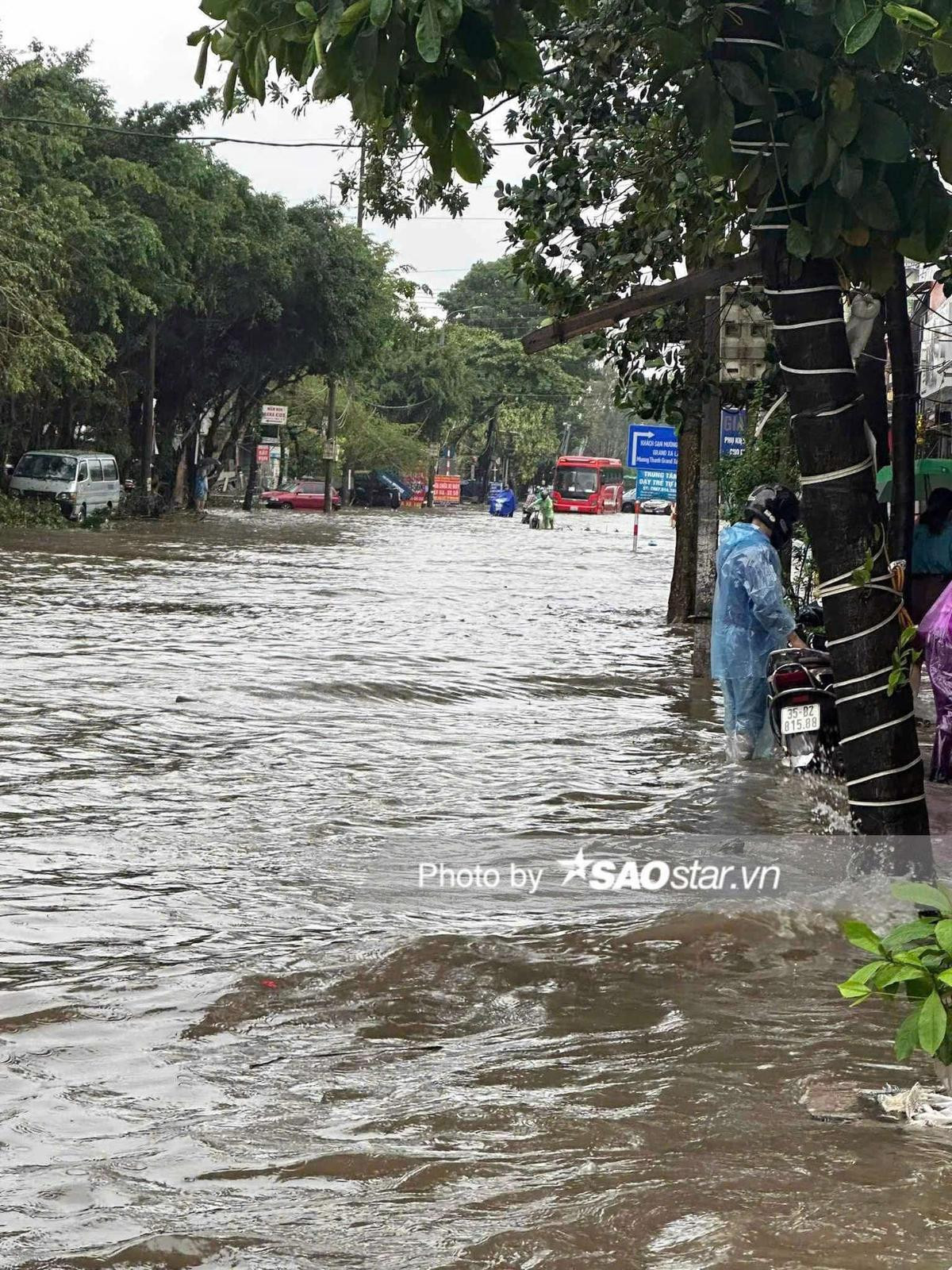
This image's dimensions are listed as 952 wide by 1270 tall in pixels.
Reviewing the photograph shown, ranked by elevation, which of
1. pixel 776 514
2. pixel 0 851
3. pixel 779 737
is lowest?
pixel 0 851

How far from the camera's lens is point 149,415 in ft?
144

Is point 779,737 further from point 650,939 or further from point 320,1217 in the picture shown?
point 320,1217

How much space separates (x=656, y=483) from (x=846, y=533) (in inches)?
880

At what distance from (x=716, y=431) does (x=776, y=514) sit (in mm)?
5588

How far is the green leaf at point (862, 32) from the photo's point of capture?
4.34 meters

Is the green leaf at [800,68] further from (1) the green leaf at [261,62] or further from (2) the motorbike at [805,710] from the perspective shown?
(2) the motorbike at [805,710]

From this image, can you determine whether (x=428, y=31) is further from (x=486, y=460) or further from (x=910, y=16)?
(x=486, y=460)

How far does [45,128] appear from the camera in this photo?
32.5 meters

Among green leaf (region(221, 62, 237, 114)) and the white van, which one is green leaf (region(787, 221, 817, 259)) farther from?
the white van

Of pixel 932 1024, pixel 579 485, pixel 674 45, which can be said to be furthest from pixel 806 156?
pixel 579 485

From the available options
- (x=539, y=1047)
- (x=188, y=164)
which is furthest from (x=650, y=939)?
(x=188, y=164)

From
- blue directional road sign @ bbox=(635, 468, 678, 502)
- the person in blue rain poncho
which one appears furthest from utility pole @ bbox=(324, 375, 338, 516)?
the person in blue rain poncho

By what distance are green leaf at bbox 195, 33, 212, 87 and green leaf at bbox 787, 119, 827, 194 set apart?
6.32 feet

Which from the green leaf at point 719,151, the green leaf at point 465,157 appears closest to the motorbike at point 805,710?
the green leaf at point 719,151
